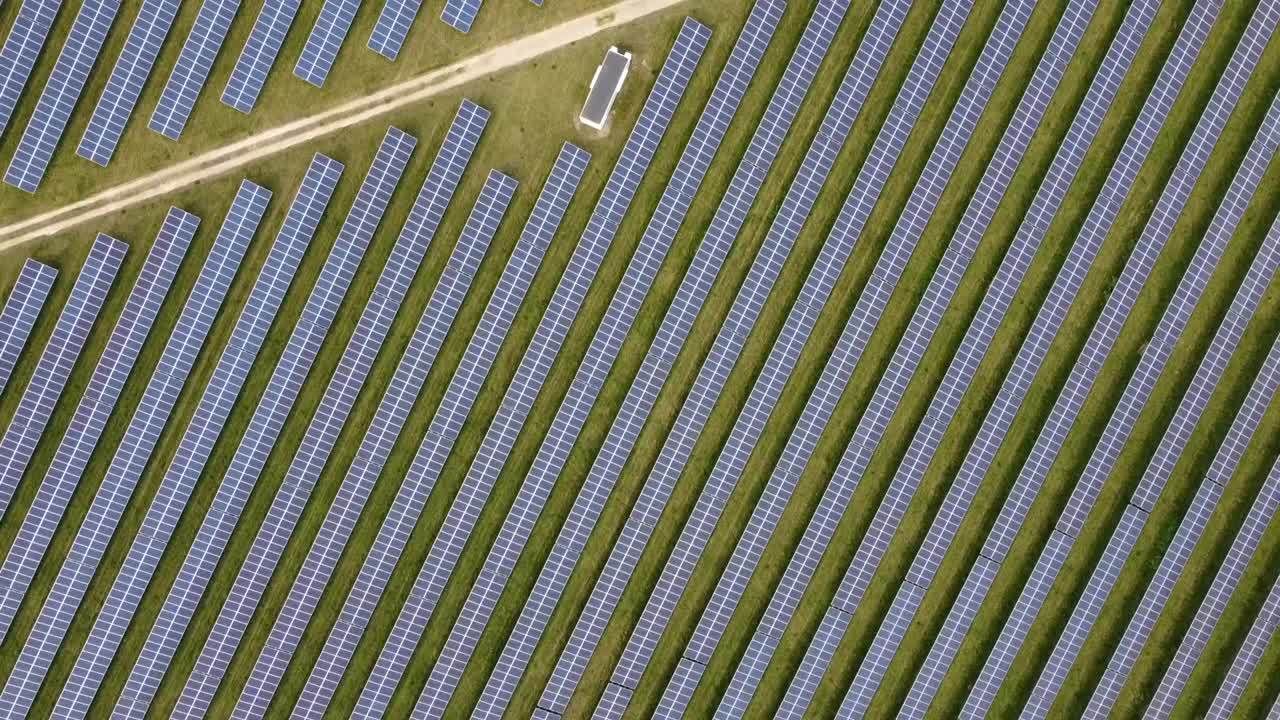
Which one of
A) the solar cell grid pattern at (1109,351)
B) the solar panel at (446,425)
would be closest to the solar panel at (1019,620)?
the solar cell grid pattern at (1109,351)

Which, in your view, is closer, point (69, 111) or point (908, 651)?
point (69, 111)

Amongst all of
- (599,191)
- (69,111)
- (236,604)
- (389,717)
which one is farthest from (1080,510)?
(69,111)

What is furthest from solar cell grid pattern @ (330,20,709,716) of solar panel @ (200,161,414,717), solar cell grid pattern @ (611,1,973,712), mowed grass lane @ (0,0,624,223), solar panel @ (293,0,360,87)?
solar panel @ (293,0,360,87)

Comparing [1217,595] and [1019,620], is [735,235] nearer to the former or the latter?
[1019,620]

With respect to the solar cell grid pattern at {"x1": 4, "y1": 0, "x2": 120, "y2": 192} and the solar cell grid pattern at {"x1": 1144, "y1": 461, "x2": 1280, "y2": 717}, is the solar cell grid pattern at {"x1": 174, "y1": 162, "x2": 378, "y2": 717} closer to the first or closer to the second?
the solar cell grid pattern at {"x1": 4, "y1": 0, "x2": 120, "y2": 192}

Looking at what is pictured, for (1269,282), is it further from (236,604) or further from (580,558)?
(236,604)

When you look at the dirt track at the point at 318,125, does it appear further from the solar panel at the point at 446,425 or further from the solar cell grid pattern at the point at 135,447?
the solar panel at the point at 446,425
